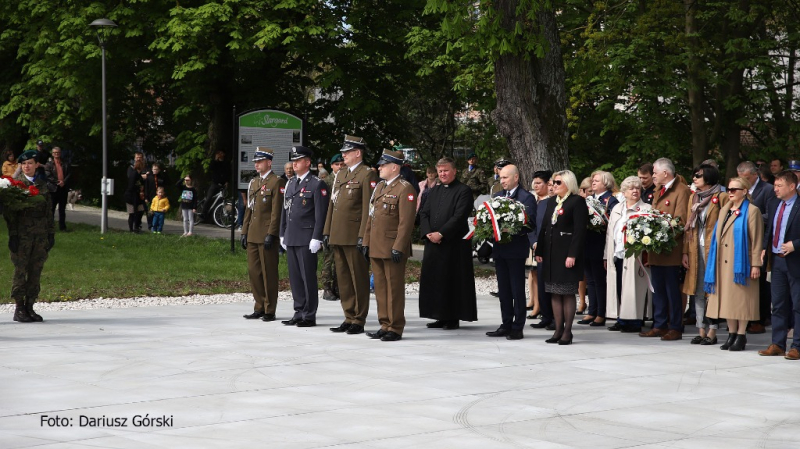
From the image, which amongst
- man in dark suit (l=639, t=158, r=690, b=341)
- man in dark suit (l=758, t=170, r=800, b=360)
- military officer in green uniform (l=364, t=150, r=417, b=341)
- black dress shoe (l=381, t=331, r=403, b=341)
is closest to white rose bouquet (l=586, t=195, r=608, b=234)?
man in dark suit (l=639, t=158, r=690, b=341)

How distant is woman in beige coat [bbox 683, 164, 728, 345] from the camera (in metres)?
12.0

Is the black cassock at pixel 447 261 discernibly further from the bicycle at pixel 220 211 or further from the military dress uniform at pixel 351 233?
the bicycle at pixel 220 211

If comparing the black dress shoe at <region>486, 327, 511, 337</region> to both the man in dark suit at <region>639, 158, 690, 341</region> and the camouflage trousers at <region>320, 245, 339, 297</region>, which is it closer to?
the man in dark suit at <region>639, 158, 690, 341</region>

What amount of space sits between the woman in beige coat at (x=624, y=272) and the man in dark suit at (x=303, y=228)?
3.34 m

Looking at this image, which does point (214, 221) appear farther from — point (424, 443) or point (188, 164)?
point (424, 443)

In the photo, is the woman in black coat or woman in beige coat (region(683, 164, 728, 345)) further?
woman in beige coat (region(683, 164, 728, 345))

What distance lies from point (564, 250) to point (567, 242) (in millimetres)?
89

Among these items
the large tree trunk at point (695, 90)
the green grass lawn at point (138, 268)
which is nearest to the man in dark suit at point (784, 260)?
the green grass lawn at point (138, 268)

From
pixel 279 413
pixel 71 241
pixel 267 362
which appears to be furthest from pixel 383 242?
pixel 71 241

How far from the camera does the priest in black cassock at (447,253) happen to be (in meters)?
12.7

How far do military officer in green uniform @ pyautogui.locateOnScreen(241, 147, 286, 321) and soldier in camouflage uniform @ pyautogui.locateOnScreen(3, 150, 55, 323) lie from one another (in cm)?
235

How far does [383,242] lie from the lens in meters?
12.2

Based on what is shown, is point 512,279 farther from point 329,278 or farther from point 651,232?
point 329,278

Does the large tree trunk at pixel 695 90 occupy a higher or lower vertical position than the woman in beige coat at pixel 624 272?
higher
